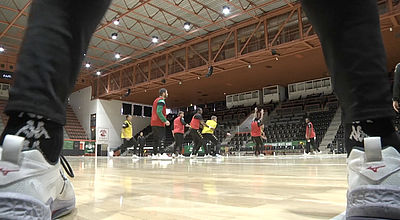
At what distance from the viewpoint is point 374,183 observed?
60 centimetres

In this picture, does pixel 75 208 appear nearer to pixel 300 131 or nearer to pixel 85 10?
pixel 85 10

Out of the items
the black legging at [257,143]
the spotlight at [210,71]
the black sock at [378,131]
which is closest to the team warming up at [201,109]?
the black sock at [378,131]

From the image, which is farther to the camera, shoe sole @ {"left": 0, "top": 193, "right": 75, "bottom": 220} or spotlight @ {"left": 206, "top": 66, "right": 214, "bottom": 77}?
spotlight @ {"left": 206, "top": 66, "right": 214, "bottom": 77}

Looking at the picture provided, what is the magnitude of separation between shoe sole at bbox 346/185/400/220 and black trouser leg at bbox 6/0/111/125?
0.64 metres

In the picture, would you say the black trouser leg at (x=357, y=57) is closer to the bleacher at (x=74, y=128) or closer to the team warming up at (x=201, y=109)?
the team warming up at (x=201, y=109)

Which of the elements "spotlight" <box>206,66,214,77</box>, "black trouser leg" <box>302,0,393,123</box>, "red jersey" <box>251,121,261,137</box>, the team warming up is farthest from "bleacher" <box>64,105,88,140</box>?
"black trouser leg" <box>302,0,393,123</box>

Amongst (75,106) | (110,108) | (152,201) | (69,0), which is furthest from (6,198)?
(75,106)

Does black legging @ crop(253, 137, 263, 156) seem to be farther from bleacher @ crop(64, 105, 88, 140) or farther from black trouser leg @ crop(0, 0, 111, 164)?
bleacher @ crop(64, 105, 88, 140)

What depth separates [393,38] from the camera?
37.5 ft

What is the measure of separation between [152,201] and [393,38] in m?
13.3

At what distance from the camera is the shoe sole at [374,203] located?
0.54 metres

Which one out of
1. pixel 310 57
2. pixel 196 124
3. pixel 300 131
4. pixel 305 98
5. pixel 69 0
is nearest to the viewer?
pixel 69 0

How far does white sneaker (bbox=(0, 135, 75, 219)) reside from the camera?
0.50 metres

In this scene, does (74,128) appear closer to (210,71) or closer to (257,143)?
(210,71)
